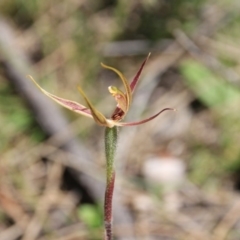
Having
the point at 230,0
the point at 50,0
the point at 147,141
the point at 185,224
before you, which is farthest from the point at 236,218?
the point at 50,0

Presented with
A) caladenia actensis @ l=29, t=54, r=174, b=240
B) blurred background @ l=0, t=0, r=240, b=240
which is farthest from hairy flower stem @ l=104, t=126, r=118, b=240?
blurred background @ l=0, t=0, r=240, b=240

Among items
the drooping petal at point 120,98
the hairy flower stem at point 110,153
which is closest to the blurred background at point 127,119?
the hairy flower stem at point 110,153

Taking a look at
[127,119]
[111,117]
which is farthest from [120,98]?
[127,119]

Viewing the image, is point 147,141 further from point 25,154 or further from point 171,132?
point 25,154

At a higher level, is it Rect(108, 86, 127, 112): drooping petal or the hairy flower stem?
Rect(108, 86, 127, 112): drooping petal

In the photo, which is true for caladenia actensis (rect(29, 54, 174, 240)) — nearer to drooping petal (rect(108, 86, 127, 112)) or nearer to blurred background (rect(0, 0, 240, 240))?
drooping petal (rect(108, 86, 127, 112))

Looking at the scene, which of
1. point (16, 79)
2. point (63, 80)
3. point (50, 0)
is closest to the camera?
point (16, 79)

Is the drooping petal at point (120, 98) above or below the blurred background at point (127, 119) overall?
below

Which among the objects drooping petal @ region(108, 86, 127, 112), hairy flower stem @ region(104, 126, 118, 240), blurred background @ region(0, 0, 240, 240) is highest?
blurred background @ region(0, 0, 240, 240)

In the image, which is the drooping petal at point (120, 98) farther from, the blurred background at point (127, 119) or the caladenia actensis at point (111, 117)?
the blurred background at point (127, 119)
